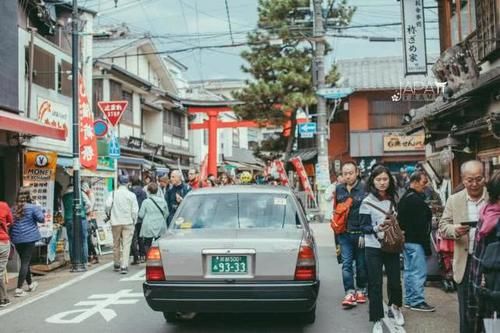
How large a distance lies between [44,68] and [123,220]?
5761 mm

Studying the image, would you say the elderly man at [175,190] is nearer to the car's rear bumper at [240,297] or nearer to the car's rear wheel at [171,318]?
the car's rear wheel at [171,318]

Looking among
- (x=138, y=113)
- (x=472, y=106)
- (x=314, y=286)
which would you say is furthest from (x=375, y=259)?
(x=138, y=113)

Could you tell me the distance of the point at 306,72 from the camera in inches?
1060

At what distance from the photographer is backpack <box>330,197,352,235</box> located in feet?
24.9

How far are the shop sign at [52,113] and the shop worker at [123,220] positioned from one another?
125 inches

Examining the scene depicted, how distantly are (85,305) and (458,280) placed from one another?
214 inches

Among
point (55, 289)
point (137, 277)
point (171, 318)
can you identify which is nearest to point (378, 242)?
point (171, 318)

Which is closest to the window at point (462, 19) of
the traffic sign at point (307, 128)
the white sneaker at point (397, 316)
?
the white sneaker at point (397, 316)

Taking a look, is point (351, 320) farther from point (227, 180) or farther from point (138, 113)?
point (138, 113)

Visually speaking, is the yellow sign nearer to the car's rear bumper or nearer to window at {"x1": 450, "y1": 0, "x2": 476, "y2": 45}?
the car's rear bumper

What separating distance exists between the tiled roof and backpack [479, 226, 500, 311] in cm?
2222

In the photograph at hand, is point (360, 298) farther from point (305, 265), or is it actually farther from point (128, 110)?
point (128, 110)

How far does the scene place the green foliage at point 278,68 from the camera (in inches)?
1035

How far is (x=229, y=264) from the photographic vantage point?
583 centimetres
